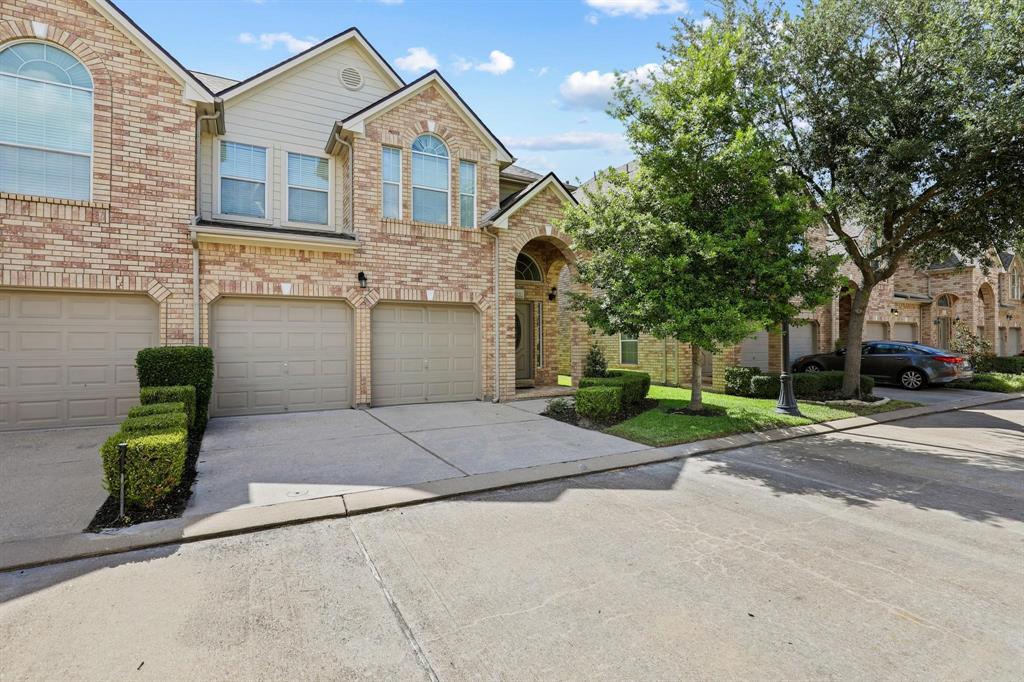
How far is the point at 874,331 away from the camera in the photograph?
22297 millimetres

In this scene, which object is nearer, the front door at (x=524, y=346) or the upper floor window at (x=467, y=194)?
the upper floor window at (x=467, y=194)

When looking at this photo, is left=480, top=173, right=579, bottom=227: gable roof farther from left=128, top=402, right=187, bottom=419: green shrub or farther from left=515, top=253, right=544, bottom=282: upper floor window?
left=128, top=402, right=187, bottom=419: green shrub

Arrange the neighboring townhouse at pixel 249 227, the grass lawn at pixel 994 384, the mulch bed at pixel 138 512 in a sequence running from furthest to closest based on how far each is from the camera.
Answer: the grass lawn at pixel 994 384 → the neighboring townhouse at pixel 249 227 → the mulch bed at pixel 138 512

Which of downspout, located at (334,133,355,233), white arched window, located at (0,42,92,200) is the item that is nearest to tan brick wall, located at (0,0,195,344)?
white arched window, located at (0,42,92,200)

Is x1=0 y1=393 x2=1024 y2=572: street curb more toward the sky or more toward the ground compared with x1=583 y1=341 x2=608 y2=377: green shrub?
more toward the ground

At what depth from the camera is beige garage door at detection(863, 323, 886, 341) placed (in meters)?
21.9

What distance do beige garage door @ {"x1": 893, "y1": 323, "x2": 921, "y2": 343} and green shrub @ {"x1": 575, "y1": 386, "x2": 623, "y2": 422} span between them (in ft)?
70.6

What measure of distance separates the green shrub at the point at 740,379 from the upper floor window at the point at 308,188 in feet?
39.7

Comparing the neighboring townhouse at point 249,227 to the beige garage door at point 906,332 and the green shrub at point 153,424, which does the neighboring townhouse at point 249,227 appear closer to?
the green shrub at point 153,424

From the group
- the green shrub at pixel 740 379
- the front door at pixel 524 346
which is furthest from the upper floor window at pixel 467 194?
the green shrub at pixel 740 379

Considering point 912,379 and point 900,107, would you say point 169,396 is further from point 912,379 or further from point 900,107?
point 912,379

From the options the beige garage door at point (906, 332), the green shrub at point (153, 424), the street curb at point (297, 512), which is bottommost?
the street curb at point (297, 512)

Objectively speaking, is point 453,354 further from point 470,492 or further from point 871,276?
point 871,276

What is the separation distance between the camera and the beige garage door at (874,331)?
862 inches
